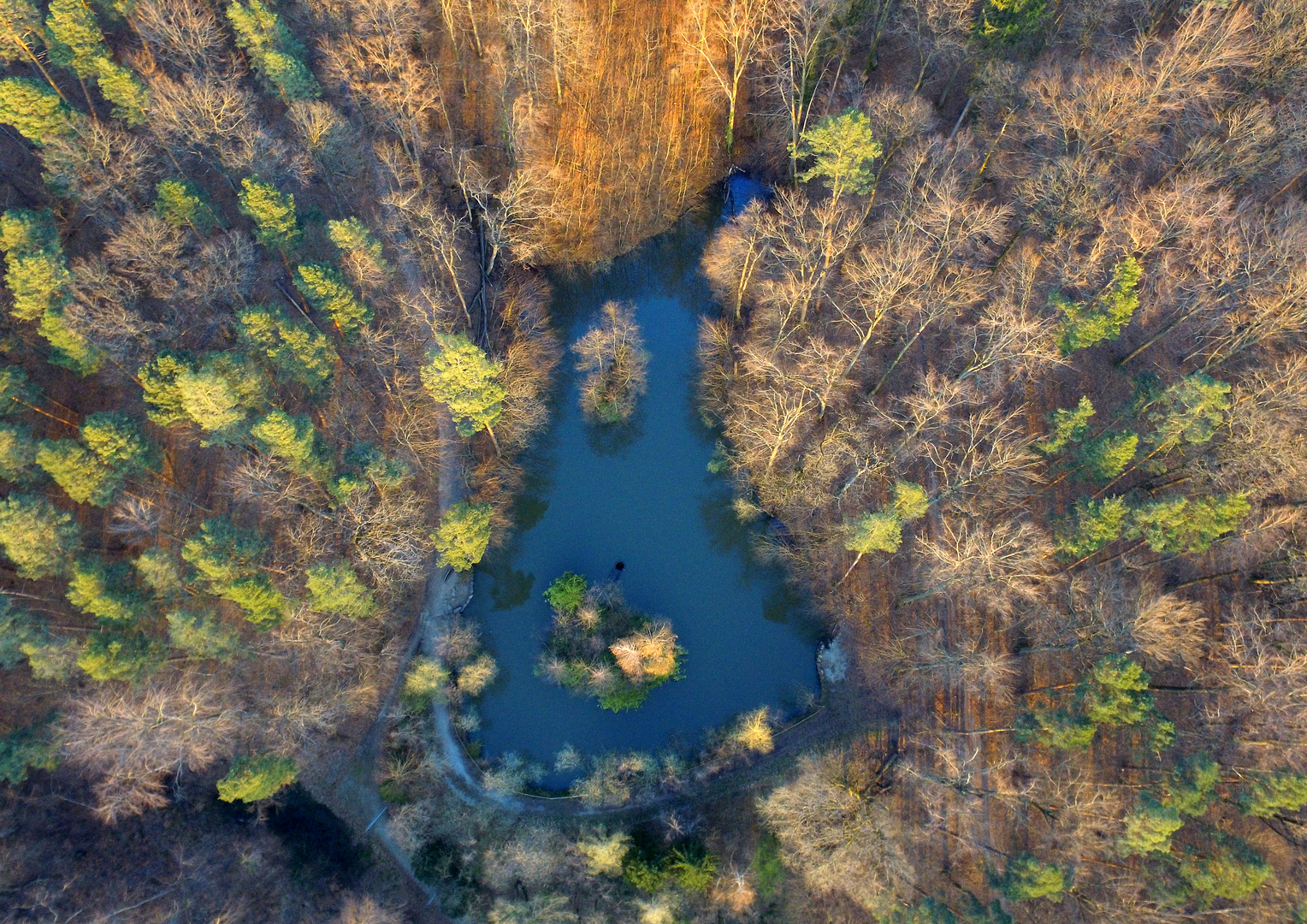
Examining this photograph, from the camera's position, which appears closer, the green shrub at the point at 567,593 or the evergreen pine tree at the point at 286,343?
the evergreen pine tree at the point at 286,343

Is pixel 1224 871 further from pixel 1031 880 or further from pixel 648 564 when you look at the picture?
pixel 648 564

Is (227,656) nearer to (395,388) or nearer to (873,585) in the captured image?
(395,388)

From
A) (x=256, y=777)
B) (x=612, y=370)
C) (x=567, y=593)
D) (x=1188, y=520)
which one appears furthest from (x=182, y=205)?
(x=1188, y=520)

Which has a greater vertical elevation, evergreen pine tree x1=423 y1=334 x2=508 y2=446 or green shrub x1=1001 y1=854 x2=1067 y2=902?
evergreen pine tree x1=423 y1=334 x2=508 y2=446

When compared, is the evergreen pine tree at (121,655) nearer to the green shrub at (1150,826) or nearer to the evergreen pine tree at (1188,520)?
the green shrub at (1150,826)

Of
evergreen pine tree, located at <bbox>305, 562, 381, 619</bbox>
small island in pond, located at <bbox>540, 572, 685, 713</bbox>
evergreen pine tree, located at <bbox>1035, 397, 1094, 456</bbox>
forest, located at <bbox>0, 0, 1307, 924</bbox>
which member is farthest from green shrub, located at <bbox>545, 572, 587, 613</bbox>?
evergreen pine tree, located at <bbox>1035, 397, 1094, 456</bbox>

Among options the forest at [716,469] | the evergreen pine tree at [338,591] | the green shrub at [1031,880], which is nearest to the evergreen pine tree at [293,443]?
the forest at [716,469]

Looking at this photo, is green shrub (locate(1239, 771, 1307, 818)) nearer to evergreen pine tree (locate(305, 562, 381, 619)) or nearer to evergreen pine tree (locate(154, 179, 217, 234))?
evergreen pine tree (locate(305, 562, 381, 619))
